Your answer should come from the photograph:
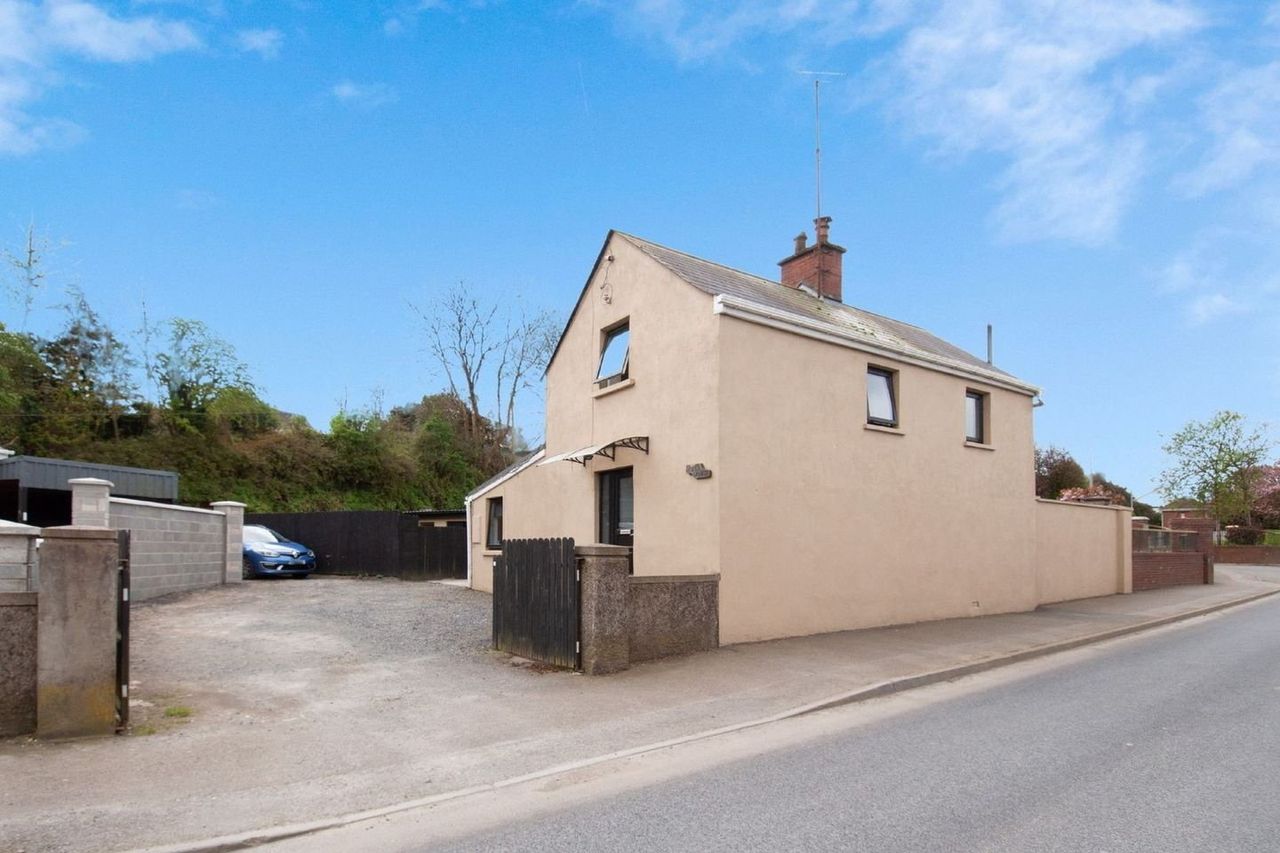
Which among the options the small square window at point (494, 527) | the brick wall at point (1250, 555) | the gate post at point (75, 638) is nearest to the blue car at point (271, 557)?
the small square window at point (494, 527)

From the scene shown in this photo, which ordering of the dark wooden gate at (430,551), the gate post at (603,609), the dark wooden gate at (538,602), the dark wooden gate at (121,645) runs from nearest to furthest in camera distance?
1. the dark wooden gate at (121,645)
2. the gate post at (603,609)
3. the dark wooden gate at (538,602)
4. the dark wooden gate at (430,551)

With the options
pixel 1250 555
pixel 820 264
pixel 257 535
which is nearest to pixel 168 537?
pixel 257 535

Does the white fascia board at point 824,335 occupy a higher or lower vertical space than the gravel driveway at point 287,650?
higher

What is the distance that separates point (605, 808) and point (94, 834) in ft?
9.49

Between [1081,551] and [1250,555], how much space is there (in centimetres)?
2672

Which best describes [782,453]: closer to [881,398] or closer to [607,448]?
[607,448]

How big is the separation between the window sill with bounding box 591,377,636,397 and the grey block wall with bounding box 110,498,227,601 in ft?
25.3

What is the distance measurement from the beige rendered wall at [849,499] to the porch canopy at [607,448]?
69.3 inches

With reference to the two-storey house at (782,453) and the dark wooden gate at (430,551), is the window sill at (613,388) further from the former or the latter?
the dark wooden gate at (430,551)

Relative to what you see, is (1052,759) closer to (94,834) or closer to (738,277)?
Answer: (94,834)

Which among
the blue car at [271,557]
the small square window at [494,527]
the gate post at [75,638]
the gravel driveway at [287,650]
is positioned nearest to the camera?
the gate post at [75,638]

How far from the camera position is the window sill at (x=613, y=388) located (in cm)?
1277

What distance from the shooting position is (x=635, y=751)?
633 cm

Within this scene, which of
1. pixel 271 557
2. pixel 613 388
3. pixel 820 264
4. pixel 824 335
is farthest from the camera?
pixel 271 557
